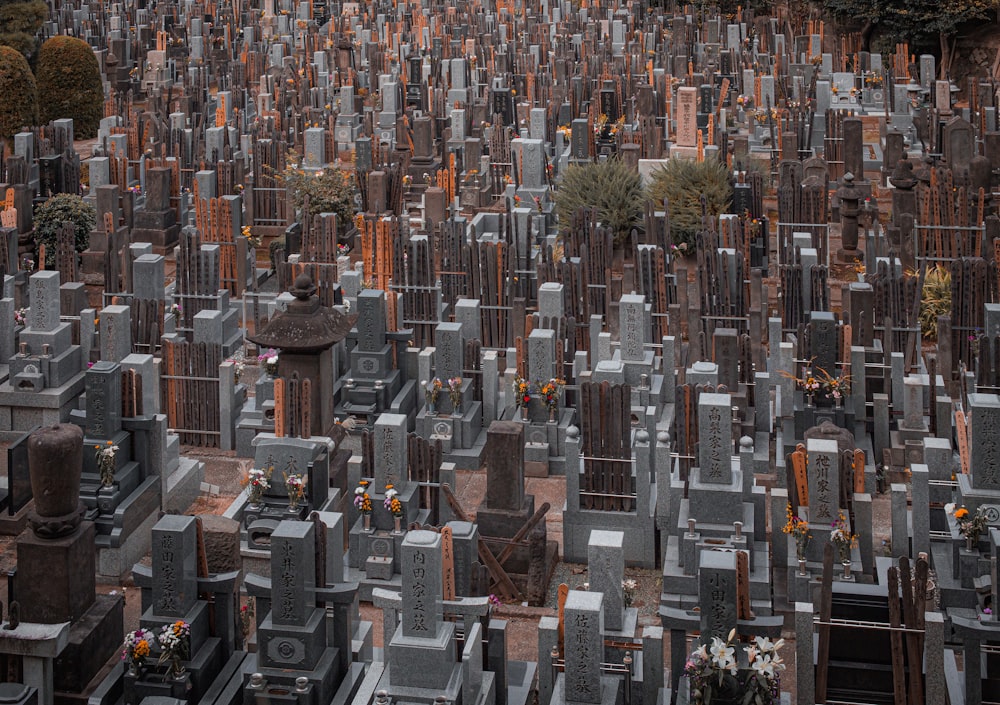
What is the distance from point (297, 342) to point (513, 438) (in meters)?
3.10

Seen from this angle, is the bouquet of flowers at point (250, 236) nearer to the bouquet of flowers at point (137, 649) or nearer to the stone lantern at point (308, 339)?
the stone lantern at point (308, 339)

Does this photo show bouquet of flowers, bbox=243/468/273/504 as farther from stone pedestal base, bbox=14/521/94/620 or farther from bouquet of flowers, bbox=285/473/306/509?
stone pedestal base, bbox=14/521/94/620

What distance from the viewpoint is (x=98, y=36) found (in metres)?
43.3

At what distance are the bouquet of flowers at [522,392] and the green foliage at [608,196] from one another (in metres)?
7.26

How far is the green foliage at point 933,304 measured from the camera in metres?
21.5

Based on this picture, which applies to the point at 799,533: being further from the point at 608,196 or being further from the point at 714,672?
the point at 608,196

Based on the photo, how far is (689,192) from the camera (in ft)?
83.3

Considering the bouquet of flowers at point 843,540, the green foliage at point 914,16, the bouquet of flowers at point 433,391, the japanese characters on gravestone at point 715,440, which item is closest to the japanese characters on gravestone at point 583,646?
the japanese characters on gravestone at point 715,440

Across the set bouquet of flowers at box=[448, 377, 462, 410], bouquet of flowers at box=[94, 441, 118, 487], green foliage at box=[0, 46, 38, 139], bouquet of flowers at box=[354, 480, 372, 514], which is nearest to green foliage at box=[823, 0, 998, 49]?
green foliage at box=[0, 46, 38, 139]

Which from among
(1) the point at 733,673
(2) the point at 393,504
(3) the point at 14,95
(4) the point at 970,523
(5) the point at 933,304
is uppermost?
(3) the point at 14,95

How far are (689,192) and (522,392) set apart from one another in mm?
8357

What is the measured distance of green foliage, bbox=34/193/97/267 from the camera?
25047 millimetres

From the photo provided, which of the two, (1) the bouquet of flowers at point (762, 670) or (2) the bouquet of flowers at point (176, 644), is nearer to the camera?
(1) the bouquet of flowers at point (762, 670)

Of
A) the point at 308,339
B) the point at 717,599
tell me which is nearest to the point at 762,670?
the point at 717,599
